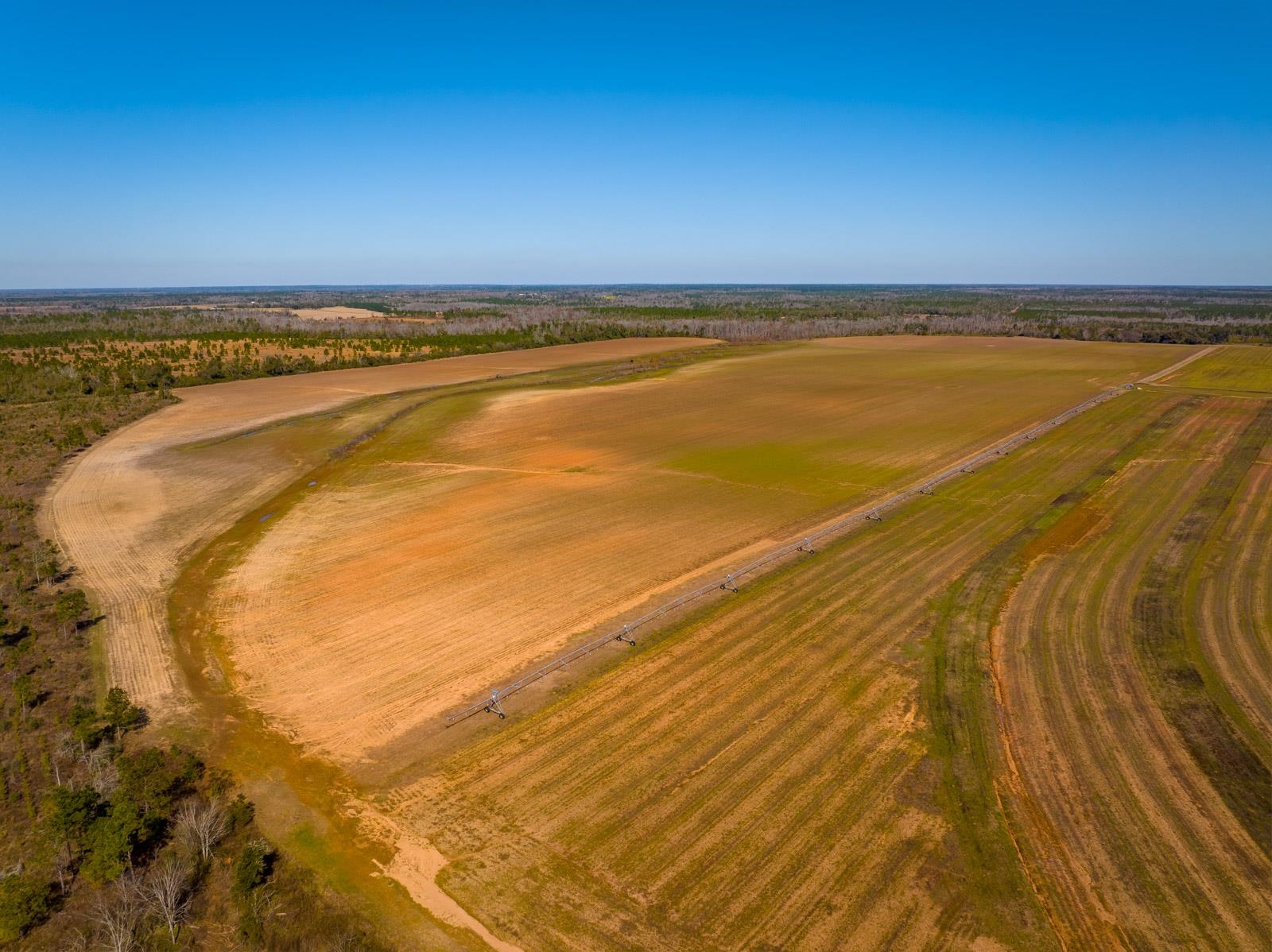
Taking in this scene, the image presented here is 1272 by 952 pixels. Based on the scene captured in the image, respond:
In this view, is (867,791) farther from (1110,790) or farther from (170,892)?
(170,892)

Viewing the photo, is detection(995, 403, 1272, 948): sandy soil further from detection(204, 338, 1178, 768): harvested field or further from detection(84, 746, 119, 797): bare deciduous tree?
detection(84, 746, 119, 797): bare deciduous tree

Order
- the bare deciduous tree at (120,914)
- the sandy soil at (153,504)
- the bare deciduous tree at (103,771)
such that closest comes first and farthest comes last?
the bare deciduous tree at (120,914)
the bare deciduous tree at (103,771)
the sandy soil at (153,504)

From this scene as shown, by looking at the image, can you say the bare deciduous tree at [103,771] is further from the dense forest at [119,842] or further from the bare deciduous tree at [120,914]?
the bare deciduous tree at [120,914]

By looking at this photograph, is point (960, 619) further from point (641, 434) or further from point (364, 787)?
point (641, 434)

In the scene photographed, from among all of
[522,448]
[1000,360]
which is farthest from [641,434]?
[1000,360]

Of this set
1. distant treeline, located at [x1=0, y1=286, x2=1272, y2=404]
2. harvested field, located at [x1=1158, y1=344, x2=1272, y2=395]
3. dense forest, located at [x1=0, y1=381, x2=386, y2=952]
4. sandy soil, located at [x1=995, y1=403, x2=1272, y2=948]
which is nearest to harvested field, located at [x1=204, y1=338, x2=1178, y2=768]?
dense forest, located at [x1=0, y1=381, x2=386, y2=952]

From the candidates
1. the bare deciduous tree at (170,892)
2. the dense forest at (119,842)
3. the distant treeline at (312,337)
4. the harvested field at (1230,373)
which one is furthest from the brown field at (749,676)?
the distant treeline at (312,337)

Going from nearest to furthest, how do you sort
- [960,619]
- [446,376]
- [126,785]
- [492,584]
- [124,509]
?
[126,785]
[960,619]
[492,584]
[124,509]
[446,376]
